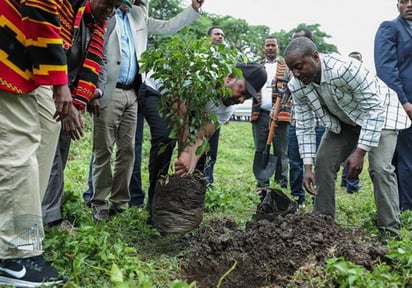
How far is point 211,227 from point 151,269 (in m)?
0.98

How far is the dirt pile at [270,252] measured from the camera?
3078 mm

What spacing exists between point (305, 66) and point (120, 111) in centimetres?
156

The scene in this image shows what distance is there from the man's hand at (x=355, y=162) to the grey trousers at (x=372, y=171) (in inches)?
8.7

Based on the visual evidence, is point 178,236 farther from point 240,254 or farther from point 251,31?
point 251,31

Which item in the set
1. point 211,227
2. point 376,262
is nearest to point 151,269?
point 211,227

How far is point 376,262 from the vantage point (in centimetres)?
301

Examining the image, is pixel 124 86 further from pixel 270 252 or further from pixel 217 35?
pixel 217 35

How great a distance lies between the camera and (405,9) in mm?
5074

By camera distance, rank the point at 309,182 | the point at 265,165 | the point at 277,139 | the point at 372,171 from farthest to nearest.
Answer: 1. the point at 277,139
2. the point at 265,165
3. the point at 309,182
4. the point at 372,171

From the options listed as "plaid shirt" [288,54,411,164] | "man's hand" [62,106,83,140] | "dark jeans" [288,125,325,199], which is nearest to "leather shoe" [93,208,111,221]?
"man's hand" [62,106,83,140]

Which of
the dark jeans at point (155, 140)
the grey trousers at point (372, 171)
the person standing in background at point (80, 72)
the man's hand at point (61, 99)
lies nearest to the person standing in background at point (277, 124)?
the grey trousers at point (372, 171)

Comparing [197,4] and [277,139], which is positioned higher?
[197,4]

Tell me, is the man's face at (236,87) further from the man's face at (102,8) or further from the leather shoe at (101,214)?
the leather shoe at (101,214)

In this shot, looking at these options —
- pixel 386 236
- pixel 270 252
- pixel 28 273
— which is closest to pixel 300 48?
pixel 270 252
